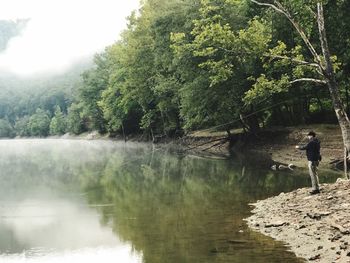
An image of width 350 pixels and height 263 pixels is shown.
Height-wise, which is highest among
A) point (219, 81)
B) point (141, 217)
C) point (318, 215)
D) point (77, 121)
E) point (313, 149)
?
point (219, 81)

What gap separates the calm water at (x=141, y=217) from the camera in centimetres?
1203

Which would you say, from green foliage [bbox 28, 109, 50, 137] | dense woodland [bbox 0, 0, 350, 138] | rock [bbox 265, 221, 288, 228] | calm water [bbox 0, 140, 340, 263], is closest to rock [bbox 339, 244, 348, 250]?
calm water [bbox 0, 140, 340, 263]

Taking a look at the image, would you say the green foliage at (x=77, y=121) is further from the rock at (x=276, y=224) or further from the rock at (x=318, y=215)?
the rock at (x=318, y=215)

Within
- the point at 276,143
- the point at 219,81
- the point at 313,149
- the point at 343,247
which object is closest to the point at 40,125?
the point at 219,81

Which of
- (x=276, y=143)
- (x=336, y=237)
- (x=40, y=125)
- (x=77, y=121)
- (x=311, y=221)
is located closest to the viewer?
(x=336, y=237)

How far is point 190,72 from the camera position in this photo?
43250 mm

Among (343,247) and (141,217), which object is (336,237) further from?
(141,217)

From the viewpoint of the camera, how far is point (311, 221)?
13281 mm

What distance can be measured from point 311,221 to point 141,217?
235 inches

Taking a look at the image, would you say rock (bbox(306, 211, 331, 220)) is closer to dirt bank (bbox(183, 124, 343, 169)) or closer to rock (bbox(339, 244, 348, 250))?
rock (bbox(339, 244, 348, 250))

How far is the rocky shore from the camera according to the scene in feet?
A: 35.7

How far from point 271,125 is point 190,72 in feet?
41.6

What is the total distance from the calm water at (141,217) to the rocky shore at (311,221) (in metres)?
0.51

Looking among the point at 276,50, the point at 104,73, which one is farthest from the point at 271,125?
the point at 104,73
